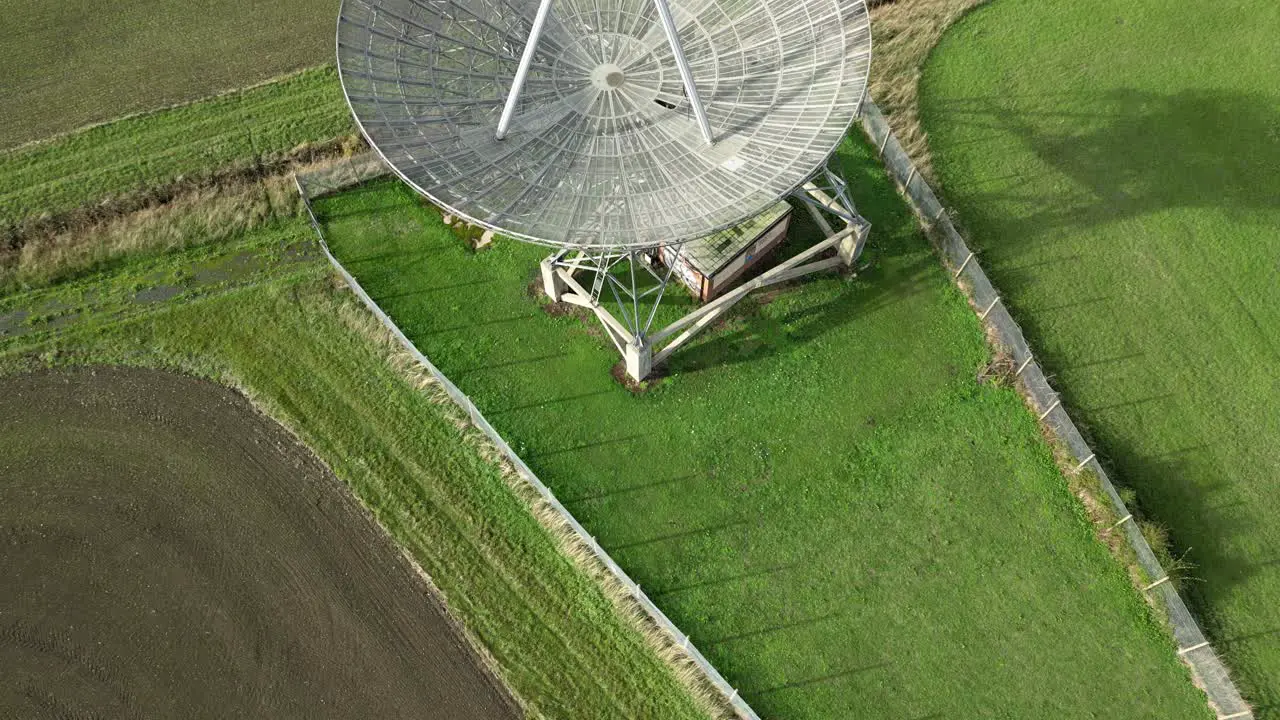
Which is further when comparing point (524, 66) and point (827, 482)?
point (827, 482)

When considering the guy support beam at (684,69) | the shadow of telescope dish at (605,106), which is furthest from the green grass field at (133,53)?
the guy support beam at (684,69)

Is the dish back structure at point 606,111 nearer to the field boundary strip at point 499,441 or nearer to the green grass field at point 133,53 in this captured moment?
the field boundary strip at point 499,441

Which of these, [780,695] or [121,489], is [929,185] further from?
[121,489]

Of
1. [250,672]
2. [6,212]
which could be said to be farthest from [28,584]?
[6,212]

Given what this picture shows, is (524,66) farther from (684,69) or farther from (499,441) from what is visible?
(499,441)

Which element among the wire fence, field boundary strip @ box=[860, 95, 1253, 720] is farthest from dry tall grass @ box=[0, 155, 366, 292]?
field boundary strip @ box=[860, 95, 1253, 720]

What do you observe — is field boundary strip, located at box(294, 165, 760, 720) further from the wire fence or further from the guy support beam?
the guy support beam

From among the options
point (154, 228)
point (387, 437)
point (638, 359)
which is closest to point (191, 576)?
point (387, 437)
